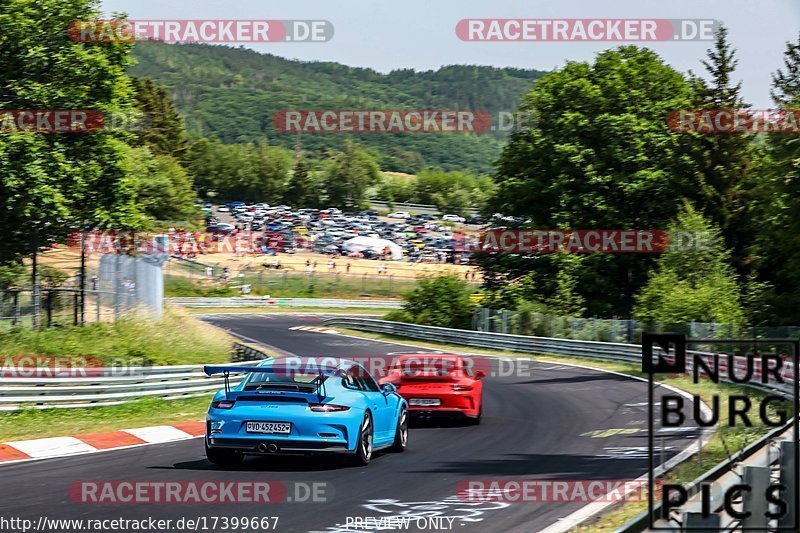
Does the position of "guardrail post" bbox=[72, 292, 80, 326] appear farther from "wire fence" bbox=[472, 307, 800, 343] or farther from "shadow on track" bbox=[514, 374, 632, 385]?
"wire fence" bbox=[472, 307, 800, 343]

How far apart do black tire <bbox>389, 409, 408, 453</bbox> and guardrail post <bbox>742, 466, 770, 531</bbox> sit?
825cm

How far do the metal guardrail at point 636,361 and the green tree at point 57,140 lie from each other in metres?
15.4

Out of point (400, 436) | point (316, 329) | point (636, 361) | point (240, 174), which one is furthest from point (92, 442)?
point (240, 174)

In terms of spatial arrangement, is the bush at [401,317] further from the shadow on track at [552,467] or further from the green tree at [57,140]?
the shadow on track at [552,467]

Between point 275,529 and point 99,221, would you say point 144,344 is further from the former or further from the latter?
point 275,529

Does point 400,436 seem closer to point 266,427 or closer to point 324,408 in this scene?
point 324,408

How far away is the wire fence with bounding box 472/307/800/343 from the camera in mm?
36219

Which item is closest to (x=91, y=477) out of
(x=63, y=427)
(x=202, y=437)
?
(x=202, y=437)

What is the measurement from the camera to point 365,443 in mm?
13031

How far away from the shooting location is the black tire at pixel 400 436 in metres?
14.7

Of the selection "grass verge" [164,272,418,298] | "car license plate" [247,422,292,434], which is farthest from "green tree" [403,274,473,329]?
"car license plate" [247,422,292,434]

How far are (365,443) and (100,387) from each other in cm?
949
